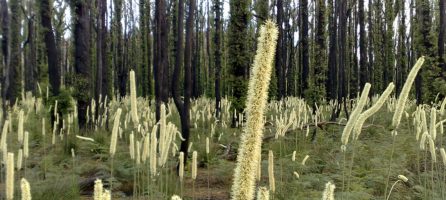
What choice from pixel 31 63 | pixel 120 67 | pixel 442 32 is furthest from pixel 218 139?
pixel 120 67

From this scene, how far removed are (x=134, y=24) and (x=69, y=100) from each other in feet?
135

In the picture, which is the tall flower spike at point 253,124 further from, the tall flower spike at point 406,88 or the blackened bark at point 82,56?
the blackened bark at point 82,56

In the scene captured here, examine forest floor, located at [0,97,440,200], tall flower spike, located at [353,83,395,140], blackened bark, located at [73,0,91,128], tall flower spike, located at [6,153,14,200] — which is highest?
blackened bark, located at [73,0,91,128]

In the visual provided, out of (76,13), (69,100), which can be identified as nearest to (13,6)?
(76,13)

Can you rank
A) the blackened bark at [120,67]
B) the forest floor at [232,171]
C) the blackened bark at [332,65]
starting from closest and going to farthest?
the forest floor at [232,171]
the blackened bark at [332,65]
the blackened bark at [120,67]

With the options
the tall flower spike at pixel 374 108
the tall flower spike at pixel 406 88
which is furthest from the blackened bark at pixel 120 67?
the tall flower spike at pixel 374 108

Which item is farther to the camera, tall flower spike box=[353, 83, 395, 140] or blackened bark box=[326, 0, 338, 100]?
blackened bark box=[326, 0, 338, 100]

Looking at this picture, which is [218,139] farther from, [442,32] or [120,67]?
[120,67]

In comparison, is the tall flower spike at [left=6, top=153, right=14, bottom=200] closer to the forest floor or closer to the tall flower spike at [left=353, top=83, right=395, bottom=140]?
the forest floor

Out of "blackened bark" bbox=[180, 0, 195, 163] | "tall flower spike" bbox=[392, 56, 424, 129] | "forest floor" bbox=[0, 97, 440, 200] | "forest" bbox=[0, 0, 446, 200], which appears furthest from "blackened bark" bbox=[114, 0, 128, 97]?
"tall flower spike" bbox=[392, 56, 424, 129]

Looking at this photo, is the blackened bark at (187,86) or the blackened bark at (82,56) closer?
the blackened bark at (187,86)

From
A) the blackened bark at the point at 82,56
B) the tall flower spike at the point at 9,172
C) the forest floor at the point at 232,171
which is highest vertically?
the blackened bark at the point at 82,56

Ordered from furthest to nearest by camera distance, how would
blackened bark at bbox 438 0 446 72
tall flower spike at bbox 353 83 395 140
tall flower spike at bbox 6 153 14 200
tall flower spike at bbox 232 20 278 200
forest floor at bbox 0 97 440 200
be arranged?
blackened bark at bbox 438 0 446 72, forest floor at bbox 0 97 440 200, tall flower spike at bbox 353 83 395 140, tall flower spike at bbox 6 153 14 200, tall flower spike at bbox 232 20 278 200

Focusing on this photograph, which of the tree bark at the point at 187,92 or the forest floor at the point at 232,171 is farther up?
the tree bark at the point at 187,92
